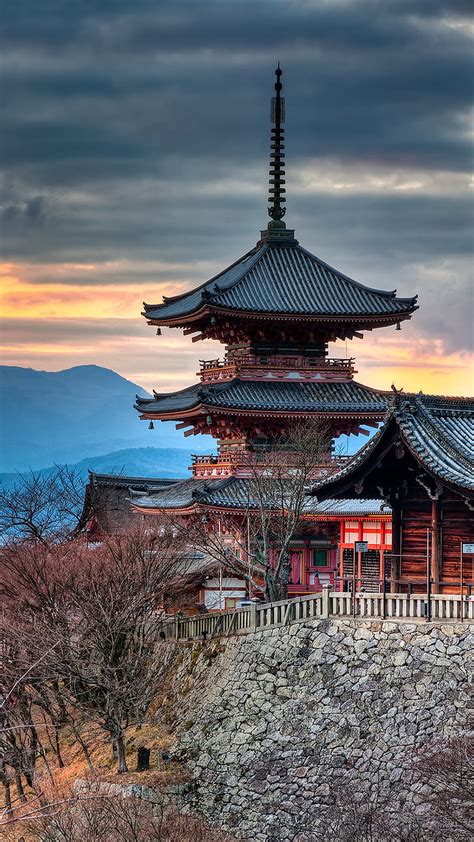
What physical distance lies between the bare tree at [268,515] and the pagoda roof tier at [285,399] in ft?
2.89

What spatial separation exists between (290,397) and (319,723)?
68.5 ft

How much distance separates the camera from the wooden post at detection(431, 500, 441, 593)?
35.6 meters

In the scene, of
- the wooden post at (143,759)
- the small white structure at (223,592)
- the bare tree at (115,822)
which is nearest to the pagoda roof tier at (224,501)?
the small white structure at (223,592)

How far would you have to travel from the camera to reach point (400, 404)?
1419 inches

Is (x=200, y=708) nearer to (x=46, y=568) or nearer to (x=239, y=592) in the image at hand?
(x=46, y=568)

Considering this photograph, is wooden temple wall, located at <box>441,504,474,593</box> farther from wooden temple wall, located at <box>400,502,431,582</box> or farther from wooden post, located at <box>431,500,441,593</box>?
wooden temple wall, located at <box>400,502,431,582</box>

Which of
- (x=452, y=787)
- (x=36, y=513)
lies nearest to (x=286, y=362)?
(x=36, y=513)

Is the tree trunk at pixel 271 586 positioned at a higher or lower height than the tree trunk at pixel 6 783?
higher

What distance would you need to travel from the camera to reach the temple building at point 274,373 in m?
50.7

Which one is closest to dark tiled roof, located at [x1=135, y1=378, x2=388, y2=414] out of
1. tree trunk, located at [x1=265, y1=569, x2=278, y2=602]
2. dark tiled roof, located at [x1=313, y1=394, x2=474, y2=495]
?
tree trunk, located at [x1=265, y1=569, x2=278, y2=602]

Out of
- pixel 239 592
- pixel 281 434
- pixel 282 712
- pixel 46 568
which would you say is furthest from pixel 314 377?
pixel 282 712

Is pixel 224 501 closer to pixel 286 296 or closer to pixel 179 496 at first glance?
pixel 179 496

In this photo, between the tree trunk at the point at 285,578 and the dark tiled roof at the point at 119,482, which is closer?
the tree trunk at the point at 285,578

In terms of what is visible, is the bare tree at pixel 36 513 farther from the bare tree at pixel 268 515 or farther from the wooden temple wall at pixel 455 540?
the wooden temple wall at pixel 455 540
